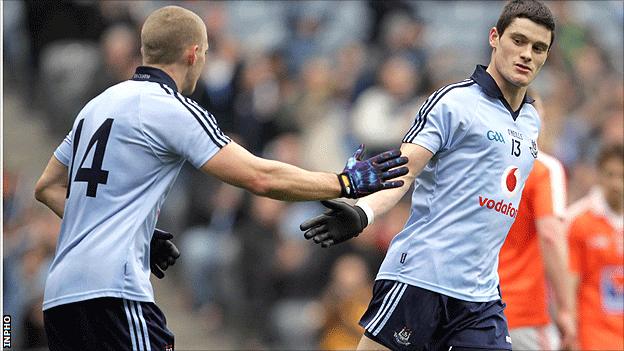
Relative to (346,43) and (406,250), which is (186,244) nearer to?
(346,43)

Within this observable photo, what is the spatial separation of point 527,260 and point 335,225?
8.06ft

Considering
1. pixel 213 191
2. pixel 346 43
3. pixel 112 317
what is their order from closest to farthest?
pixel 112 317
pixel 213 191
pixel 346 43

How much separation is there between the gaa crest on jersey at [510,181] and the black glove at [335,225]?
833mm

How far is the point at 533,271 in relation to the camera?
22.6ft

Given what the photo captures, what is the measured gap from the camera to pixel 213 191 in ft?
38.5

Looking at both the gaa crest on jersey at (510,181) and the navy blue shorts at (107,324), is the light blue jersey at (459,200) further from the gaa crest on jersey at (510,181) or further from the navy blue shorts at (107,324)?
the navy blue shorts at (107,324)

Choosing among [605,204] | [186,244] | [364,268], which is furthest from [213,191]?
[605,204]

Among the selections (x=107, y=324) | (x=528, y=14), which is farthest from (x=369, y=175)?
(x=528, y=14)

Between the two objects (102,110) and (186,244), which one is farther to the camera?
(186,244)

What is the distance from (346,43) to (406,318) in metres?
7.94

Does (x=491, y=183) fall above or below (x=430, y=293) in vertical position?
above

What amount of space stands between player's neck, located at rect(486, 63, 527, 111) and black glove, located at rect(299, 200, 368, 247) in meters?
1.11

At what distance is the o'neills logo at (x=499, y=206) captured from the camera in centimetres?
522

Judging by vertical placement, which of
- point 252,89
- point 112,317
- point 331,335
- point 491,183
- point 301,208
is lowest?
point 331,335
